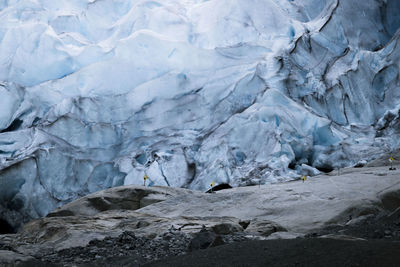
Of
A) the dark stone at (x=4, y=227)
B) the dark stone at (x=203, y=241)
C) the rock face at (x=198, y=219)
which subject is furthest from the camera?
the dark stone at (x=4, y=227)

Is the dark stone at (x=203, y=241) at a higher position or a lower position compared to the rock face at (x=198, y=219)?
higher

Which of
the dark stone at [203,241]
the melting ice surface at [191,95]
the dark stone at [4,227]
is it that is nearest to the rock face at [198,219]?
the dark stone at [203,241]

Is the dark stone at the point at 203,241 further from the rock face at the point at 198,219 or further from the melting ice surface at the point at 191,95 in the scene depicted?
the melting ice surface at the point at 191,95

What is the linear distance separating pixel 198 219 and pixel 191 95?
6.47 metres

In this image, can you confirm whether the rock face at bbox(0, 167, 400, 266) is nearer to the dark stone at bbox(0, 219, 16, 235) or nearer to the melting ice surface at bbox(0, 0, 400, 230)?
the melting ice surface at bbox(0, 0, 400, 230)

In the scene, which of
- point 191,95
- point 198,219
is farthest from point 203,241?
point 191,95

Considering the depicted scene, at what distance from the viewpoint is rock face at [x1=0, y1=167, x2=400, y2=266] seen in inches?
158

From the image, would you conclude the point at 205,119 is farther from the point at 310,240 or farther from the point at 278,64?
the point at 310,240

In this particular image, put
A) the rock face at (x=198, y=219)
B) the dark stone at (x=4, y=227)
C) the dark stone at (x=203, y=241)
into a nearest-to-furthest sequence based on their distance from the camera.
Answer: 1. the dark stone at (x=203, y=241)
2. the rock face at (x=198, y=219)
3. the dark stone at (x=4, y=227)

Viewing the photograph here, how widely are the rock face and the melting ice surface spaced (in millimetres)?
2427

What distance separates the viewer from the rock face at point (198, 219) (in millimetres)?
4008

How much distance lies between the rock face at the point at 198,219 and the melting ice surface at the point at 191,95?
2427mm

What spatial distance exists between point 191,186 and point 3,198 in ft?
12.6

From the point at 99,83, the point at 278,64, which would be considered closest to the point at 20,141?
the point at 99,83
